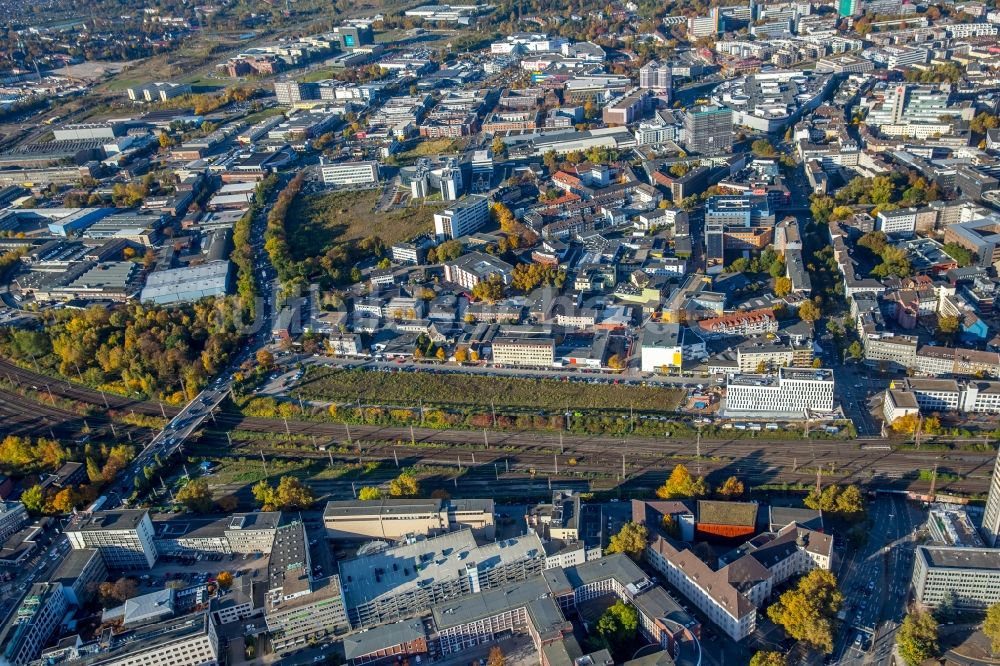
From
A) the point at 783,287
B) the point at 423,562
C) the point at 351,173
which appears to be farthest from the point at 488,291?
the point at 351,173

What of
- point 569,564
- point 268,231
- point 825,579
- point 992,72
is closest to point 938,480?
point 825,579

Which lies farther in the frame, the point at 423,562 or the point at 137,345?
the point at 137,345

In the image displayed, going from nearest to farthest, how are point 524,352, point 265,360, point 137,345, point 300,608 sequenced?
point 300,608 → point 524,352 → point 265,360 → point 137,345

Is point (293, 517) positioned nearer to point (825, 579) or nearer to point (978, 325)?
point (825, 579)

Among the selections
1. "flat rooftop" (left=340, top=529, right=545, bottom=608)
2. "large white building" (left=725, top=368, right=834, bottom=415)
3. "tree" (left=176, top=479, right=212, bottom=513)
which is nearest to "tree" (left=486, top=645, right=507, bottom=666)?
"flat rooftop" (left=340, top=529, right=545, bottom=608)

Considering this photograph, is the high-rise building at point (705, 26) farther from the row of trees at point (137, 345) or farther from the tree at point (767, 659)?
the tree at point (767, 659)

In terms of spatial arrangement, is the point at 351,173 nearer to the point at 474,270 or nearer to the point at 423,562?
the point at 474,270

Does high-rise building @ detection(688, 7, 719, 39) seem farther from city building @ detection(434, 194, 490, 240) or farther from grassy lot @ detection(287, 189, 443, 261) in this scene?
city building @ detection(434, 194, 490, 240)

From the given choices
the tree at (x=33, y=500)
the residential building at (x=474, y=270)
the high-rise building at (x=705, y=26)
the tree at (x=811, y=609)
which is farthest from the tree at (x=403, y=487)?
the high-rise building at (x=705, y=26)
